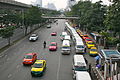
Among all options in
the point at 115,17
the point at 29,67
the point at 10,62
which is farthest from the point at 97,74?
the point at 10,62

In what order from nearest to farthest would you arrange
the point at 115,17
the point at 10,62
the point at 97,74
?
the point at 97,74 < the point at 115,17 < the point at 10,62

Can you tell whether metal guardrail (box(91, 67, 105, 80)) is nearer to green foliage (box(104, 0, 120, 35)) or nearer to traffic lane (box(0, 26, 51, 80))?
green foliage (box(104, 0, 120, 35))

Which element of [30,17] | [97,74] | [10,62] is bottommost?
[10,62]

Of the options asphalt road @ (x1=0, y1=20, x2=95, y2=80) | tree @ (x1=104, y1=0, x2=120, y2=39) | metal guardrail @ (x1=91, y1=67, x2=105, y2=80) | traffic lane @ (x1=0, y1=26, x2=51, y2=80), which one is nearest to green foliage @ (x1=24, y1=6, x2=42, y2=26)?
traffic lane @ (x1=0, y1=26, x2=51, y2=80)

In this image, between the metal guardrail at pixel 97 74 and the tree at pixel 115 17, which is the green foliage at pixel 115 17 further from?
the metal guardrail at pixel 97 74

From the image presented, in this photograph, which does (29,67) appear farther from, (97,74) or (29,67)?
(97,74)

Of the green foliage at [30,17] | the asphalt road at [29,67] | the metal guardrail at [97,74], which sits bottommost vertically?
the asphalt road at [29,67]

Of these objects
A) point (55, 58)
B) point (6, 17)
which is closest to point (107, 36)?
point (55, 58)

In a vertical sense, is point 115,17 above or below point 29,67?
above

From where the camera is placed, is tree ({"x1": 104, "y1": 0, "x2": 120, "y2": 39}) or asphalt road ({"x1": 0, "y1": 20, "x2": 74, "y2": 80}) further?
tree ({"x1": 104, "y1": 0, "x2": 120, "y2": 39})

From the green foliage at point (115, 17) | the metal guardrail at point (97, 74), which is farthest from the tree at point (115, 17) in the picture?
the metal guardrail at point (97, 74)

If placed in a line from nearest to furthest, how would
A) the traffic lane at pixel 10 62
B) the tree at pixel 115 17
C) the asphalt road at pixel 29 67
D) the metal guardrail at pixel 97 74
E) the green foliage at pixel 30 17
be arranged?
the metal guardrail at pixel 97 74, the asphalt road at pixel 29 67, the traffic lane at pixel 10 62, the tree at pixel 115 17, the green foliage at pixel 30 17

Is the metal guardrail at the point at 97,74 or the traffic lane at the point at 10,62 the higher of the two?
the metal guardrail at the point at 97,74

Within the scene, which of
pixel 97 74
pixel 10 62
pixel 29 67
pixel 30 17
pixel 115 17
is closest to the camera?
pixel 97 74
